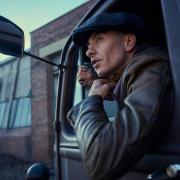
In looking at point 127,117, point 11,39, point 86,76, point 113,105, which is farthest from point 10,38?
point 127,117

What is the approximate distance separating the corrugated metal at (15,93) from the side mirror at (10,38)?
42.6ft

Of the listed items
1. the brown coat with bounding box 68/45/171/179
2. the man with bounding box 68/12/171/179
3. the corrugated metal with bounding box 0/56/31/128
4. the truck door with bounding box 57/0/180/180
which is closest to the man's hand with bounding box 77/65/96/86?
the truck door with bounding box 57/0/180/180

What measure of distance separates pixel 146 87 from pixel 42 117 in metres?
12.5

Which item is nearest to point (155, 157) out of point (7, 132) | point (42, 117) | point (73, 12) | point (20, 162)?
point (73, 12)

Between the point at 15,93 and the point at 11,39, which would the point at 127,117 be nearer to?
the point at 11,39

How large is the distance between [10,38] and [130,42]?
0.66 m

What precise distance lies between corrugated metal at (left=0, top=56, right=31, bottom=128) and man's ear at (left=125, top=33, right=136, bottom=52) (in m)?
13.6

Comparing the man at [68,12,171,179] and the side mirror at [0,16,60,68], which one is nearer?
the man at [68,12,171,179]

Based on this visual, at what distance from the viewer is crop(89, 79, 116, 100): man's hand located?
1407 mm

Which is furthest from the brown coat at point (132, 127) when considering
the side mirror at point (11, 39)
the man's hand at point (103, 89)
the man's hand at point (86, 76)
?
the side mirror at point (11, 39)

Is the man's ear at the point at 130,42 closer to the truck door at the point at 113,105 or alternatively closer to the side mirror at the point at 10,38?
the truck door at the point at 113,105

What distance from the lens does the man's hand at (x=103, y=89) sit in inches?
55.4

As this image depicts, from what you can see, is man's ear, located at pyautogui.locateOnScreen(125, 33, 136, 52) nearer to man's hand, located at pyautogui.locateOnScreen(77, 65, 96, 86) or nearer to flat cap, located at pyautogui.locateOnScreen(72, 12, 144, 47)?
flat cap, located at pyautogui.locateOnScreen(72, 12, 144, 47)

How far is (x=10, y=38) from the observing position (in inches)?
70.8
